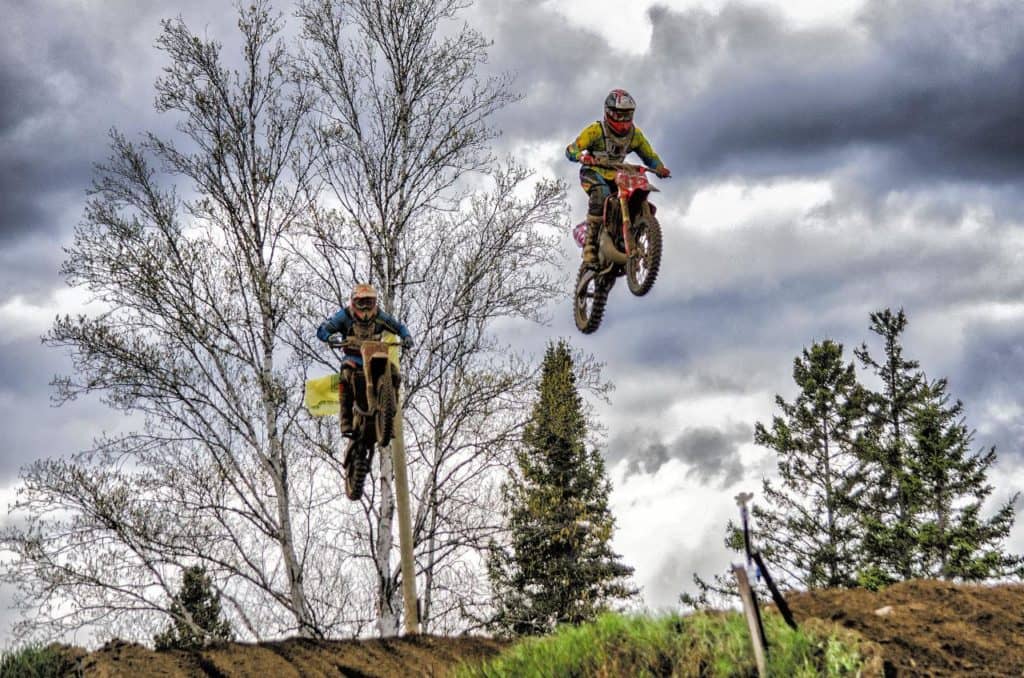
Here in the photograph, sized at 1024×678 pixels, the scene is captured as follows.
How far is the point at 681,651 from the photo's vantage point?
703 cm

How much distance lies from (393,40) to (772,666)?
12362 millimetres

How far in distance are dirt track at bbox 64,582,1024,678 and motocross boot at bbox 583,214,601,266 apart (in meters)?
3.11

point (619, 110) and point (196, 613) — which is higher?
point (619, 110)

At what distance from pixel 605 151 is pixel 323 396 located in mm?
3501

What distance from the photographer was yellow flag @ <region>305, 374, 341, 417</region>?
9609mm

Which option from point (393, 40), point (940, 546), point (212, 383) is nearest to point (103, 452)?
point (212, 383)

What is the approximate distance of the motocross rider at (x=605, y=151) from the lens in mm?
8008

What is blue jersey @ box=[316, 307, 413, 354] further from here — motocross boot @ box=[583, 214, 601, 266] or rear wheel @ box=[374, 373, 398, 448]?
motocross boot @ box=[583, 214, 601, 266]

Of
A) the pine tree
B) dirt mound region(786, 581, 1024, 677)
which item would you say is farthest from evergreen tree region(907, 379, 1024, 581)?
dirt mound region(786, 581, 1024, 677)

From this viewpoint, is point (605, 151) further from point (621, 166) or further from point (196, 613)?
point (196, 613)

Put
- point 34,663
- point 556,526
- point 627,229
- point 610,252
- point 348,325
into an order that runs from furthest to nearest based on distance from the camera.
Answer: point 556,526 < point 348,325 < point 34,663 < point 610,252 < point 627,229

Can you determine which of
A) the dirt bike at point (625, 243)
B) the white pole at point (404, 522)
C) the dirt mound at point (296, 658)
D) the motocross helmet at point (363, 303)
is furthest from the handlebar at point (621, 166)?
the dirt mound at point (296, 658)

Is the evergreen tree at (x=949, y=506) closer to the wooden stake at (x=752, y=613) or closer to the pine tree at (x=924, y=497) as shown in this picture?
the pine tree at (x=924, y=497)

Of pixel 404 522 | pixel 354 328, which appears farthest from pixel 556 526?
pixel 354 328
